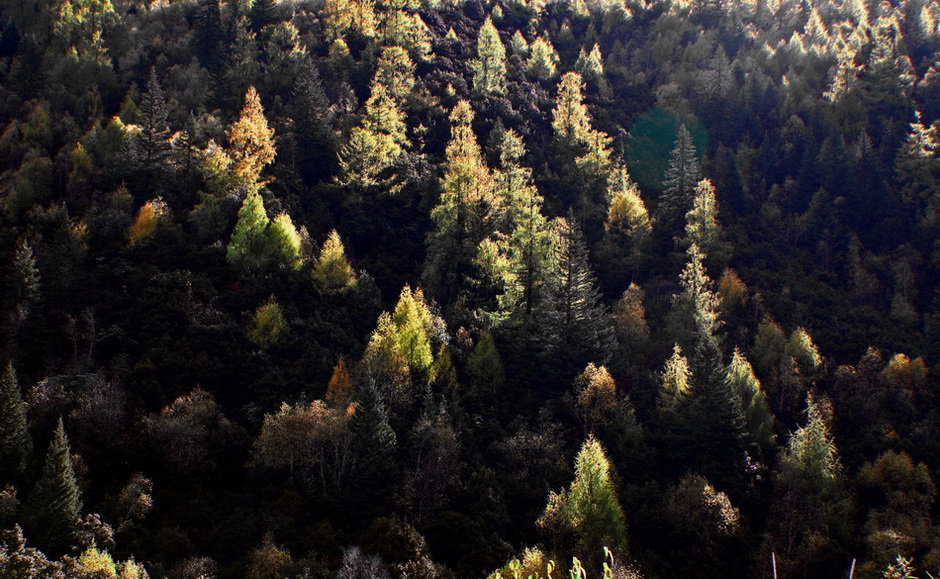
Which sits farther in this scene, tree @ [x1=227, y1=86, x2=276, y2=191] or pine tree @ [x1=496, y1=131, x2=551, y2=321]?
tree @ [x1=227, y1=86, x2=276, y2=191]

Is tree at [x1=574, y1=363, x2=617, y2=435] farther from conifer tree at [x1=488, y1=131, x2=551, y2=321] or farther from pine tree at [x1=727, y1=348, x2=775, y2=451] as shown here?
pine tree at [x1=727, y1=348, x2=775, y2=451]

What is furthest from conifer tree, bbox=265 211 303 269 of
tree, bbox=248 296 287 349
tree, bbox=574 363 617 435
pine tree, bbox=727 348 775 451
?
pine tree, bbox=727 348 775 451

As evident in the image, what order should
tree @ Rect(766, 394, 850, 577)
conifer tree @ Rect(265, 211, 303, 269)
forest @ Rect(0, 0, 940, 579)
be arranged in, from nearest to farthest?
1. forest @ Rect(0, 0, 940, 579)
2. tree @ Rect(766, 394, 850, 577)
3. conifer tree @ Rect(265, 211, 303, 269)

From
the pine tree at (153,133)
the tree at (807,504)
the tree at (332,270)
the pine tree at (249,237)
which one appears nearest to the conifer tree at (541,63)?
the tree at (332,270)

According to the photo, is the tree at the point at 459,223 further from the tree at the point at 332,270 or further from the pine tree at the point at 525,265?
the tree at the point at 332,270

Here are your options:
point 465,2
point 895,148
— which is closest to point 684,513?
point 895,148

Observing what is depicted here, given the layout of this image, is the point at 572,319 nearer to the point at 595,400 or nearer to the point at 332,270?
the point at 595,400
